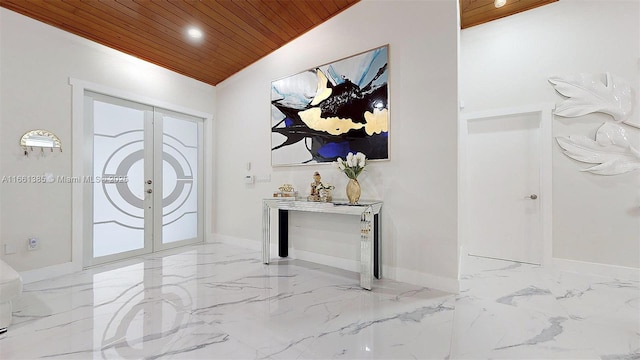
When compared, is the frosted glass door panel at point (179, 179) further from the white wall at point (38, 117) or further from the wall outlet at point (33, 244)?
the wall outlet at point (33, 244)

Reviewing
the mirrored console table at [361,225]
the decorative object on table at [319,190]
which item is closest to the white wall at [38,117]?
the mirrored console table at [361,225]

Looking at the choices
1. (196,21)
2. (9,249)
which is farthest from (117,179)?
(196,21)

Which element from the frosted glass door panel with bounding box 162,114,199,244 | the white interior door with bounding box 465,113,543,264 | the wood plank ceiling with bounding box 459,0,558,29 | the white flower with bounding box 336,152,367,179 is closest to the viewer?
the white flower with bounding box 336,152,367,179

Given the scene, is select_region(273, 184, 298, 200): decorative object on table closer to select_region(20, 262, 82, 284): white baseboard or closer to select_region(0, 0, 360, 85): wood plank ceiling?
select_region(0, 0, 360, 85): wood plank ceiling

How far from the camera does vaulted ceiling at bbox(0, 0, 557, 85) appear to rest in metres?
2.74

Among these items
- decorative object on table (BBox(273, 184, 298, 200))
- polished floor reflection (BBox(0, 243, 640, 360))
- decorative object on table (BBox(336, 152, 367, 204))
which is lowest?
polished floor reflection (BBox(0, 243, 640, 360))

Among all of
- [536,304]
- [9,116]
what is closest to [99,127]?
[9,116]

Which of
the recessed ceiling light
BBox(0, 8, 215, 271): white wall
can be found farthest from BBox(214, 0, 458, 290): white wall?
BBox(0, 8, 215, 271): white wall

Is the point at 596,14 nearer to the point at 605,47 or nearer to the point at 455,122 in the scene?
the point at 605,47

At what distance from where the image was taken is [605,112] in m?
2.89

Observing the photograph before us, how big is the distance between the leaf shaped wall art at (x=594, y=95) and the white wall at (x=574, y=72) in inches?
2.8

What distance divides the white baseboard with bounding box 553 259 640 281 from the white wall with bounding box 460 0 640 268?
5 centimetres

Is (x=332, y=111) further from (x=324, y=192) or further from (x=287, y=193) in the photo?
(x=287, y=193)

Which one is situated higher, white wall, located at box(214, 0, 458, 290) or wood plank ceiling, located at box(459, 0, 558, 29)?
wood plank ceiling, located at box(459, 0, 558, 29)
